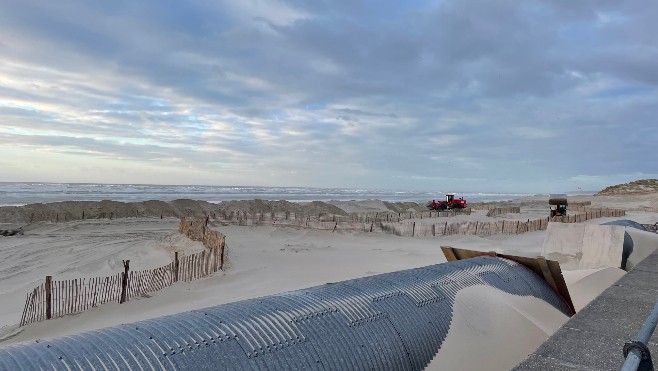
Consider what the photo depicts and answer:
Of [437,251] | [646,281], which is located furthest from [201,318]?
[437,251]

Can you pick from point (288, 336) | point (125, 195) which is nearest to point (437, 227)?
point (288, 336)

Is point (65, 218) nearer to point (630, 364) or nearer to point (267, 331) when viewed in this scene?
point (267, 331)

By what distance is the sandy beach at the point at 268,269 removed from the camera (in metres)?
6.02

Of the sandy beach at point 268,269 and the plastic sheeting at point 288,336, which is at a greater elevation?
the plastic sheeting at point 288,336

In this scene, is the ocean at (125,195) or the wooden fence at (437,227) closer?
the wooden fence at (437,227)

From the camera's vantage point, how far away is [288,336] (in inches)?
159

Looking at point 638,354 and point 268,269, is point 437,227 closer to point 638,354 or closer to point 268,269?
point 268,269

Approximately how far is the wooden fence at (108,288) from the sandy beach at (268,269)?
0.41 metres

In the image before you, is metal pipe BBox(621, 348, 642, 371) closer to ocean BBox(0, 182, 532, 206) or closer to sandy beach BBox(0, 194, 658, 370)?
sandy beach BBox(0, 194, 658, 370)

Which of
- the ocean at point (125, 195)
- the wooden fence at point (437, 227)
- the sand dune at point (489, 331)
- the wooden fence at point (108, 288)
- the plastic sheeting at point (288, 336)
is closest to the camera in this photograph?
the plastic sheeting at point (288, 336)

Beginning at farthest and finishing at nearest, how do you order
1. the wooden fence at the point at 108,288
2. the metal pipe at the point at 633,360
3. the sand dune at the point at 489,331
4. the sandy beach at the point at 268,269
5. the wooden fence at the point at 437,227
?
the wooden fence at the point at 437,227
the wooden fence at the point at 108,288
the sandy beach at the point at 268,269
the sand dune at the point at 489,331
the metal pipe at the point at 633,360

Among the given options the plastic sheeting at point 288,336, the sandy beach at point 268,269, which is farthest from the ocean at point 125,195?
the plastic sheeting at point 288,336

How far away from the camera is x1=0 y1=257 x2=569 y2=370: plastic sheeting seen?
10.8ft

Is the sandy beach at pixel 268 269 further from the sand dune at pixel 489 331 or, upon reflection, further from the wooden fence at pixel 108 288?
the wooden fence at pixel 108 288
